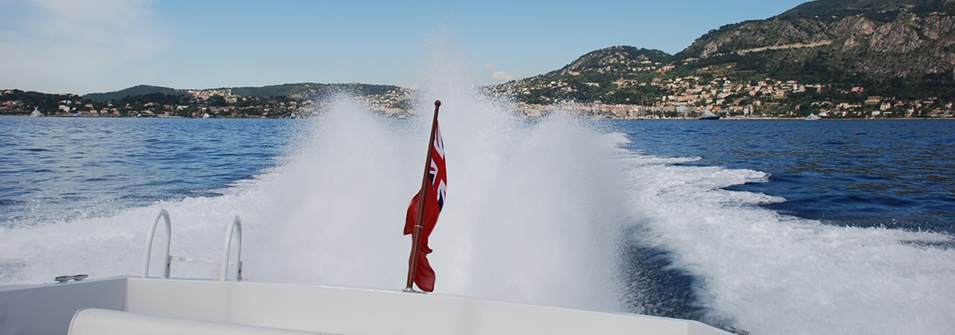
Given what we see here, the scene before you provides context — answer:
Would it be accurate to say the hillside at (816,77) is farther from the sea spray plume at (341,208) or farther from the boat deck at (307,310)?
the boat deck at (307,310)

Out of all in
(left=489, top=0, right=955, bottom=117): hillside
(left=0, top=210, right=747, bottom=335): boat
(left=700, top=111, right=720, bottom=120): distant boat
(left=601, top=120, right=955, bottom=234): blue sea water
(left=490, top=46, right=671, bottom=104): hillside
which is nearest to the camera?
(left=0, top=210, right=747, bottom=335): boat

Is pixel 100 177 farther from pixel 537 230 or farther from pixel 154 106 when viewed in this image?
pixel 154 106

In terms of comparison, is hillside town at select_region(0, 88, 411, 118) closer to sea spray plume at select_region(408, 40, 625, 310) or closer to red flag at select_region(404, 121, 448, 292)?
Result: sea spray plume at select_region(408, 40, 625, 310)

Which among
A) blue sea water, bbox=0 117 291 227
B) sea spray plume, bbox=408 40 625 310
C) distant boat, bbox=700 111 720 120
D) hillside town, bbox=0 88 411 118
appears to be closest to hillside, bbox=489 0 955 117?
distant boat, bbox=700 111 720 120

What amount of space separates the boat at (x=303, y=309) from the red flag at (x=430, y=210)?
50 centimetres

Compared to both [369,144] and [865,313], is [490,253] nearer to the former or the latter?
[865,313]

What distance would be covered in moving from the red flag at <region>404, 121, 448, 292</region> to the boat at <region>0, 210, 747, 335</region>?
1.64 feet

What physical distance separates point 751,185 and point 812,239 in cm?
760

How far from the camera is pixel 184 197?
15.3m

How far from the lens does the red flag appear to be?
446cm

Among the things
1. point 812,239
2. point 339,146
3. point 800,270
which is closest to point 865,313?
point 800,270

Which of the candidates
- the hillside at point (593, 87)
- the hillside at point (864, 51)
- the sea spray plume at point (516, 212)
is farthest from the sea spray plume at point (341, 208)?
the hillside at point (864, 51)

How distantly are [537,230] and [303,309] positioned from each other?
597 cm

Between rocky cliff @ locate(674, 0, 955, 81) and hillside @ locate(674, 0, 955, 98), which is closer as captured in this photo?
hillside @ locate(674, 0, 955, 98)
